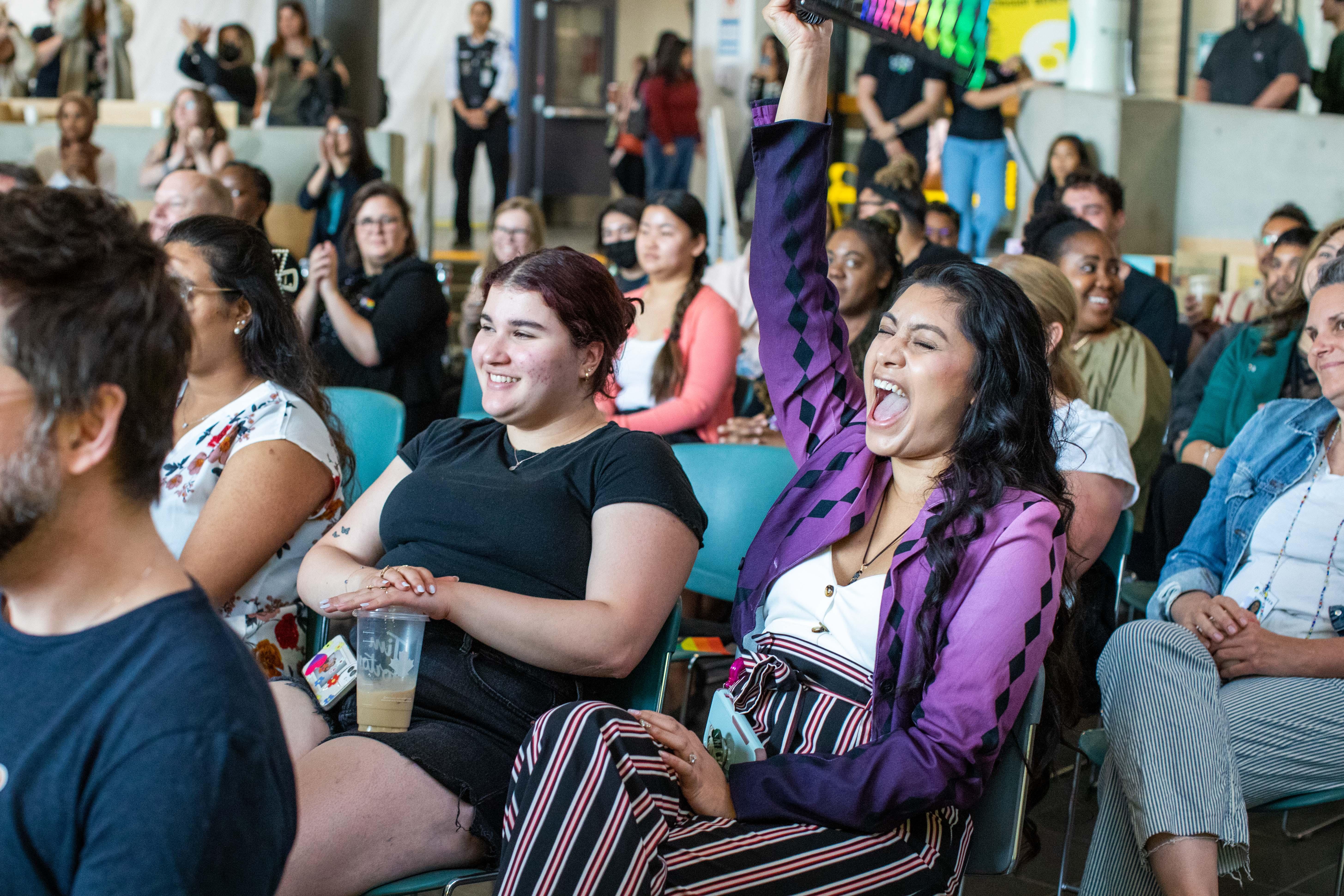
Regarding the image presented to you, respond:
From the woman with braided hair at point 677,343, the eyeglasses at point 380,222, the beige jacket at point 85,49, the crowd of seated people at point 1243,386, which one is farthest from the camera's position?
the beige jacket at point 85,49

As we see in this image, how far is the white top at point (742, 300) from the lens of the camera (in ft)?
15.0

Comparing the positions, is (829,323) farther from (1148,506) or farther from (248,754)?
(1148,506)

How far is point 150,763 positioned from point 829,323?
1.54 meters

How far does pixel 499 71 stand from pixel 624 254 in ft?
15.6

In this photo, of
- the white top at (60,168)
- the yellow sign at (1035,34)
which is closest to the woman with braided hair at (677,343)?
the white top at (60,168)

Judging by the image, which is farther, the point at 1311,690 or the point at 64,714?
the point at 1311,690

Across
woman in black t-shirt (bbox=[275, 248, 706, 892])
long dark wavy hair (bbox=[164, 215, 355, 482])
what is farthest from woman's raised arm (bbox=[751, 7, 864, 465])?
long dark wavy hair (bbox=[164, 215, 355, 482])

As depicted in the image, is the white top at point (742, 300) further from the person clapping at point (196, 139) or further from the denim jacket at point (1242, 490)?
the person clapping at point (196, 139)

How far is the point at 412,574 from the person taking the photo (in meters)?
1.76

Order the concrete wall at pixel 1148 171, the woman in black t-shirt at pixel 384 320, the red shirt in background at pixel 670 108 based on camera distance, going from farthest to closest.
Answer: the red shirt in background at pixel 670 108 → the concrete wall at pixel 1148 171 → the woman in black t-shirt at pixel 384 320

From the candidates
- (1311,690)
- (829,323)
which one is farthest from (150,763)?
(1311,690)

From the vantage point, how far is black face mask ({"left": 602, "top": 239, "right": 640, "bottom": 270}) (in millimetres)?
4730

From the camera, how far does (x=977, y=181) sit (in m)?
7.23

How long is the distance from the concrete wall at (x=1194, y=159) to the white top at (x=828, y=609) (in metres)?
6.44
